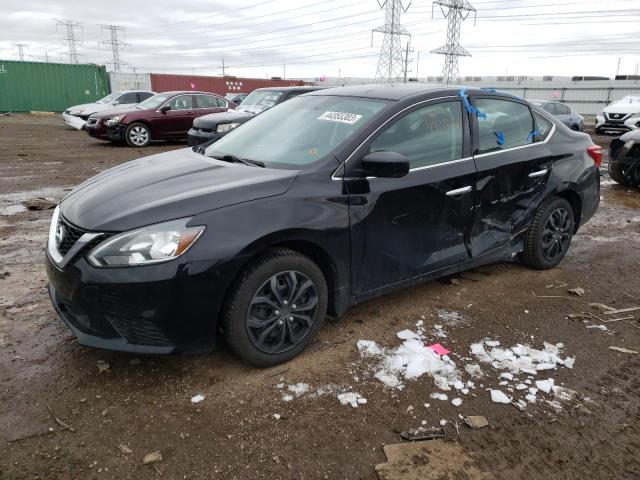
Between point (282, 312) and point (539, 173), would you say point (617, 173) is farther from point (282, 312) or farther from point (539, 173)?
point (282, 312)

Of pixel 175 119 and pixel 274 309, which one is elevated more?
pixel 175 119

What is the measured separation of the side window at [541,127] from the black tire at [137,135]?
11505mm

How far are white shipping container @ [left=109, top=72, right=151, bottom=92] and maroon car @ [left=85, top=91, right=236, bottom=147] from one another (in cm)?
1771

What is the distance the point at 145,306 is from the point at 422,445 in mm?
1532

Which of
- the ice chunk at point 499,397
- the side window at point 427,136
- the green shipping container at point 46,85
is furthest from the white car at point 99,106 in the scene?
the ice chunk at point 499,397

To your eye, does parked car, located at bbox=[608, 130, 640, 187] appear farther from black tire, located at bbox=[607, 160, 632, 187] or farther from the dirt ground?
the dirt ground

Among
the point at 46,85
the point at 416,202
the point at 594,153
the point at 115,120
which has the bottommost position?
the point at 416,202

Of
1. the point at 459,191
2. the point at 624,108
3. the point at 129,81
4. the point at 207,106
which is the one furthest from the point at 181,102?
the point at 129,81

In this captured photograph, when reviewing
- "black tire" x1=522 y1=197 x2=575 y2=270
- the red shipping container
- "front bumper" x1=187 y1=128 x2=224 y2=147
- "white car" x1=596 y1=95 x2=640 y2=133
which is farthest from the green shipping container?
"black tire" x1=522 y1=197 x2=575 y2=270

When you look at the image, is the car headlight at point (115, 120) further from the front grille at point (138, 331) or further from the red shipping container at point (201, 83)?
the red shipping container at point (201, 83)

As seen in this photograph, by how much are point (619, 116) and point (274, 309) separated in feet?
65.4

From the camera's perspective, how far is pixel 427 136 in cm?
356

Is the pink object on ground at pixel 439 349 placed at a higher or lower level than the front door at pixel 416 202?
lower

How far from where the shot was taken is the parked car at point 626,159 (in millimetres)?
8367
